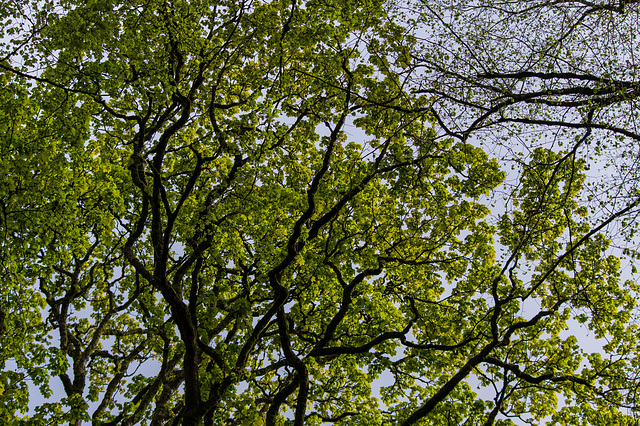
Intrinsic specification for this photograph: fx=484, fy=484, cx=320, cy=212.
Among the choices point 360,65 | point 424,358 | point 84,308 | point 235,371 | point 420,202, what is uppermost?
point 360,65

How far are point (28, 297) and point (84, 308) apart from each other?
5509mm

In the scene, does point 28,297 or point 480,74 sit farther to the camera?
point 28,297

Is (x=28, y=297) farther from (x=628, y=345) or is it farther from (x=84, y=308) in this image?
(x=628, y=345)

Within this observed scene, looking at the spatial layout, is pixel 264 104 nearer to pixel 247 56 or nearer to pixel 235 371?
pixel 247 56

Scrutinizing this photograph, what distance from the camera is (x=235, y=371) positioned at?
32.4 feet

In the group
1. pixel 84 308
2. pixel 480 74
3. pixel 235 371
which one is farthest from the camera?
pixel 84 308

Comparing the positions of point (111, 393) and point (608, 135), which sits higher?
point (608, 135)

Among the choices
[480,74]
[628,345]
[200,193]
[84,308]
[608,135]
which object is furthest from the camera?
[84,308]

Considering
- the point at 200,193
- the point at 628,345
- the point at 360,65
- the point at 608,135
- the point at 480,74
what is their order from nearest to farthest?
the point at 608,135 < the point at 480,74 < the point at 360,65 < the point at 200,193 < the point at 628,345

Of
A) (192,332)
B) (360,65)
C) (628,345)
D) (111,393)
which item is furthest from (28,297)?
(628,345)

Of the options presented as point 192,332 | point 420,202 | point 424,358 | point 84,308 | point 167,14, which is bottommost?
point 192,332

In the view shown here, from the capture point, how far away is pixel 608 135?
7.67 m

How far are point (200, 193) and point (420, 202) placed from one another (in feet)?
18.2

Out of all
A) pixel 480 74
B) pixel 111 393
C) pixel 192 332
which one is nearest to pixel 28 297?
pixel 192 332
